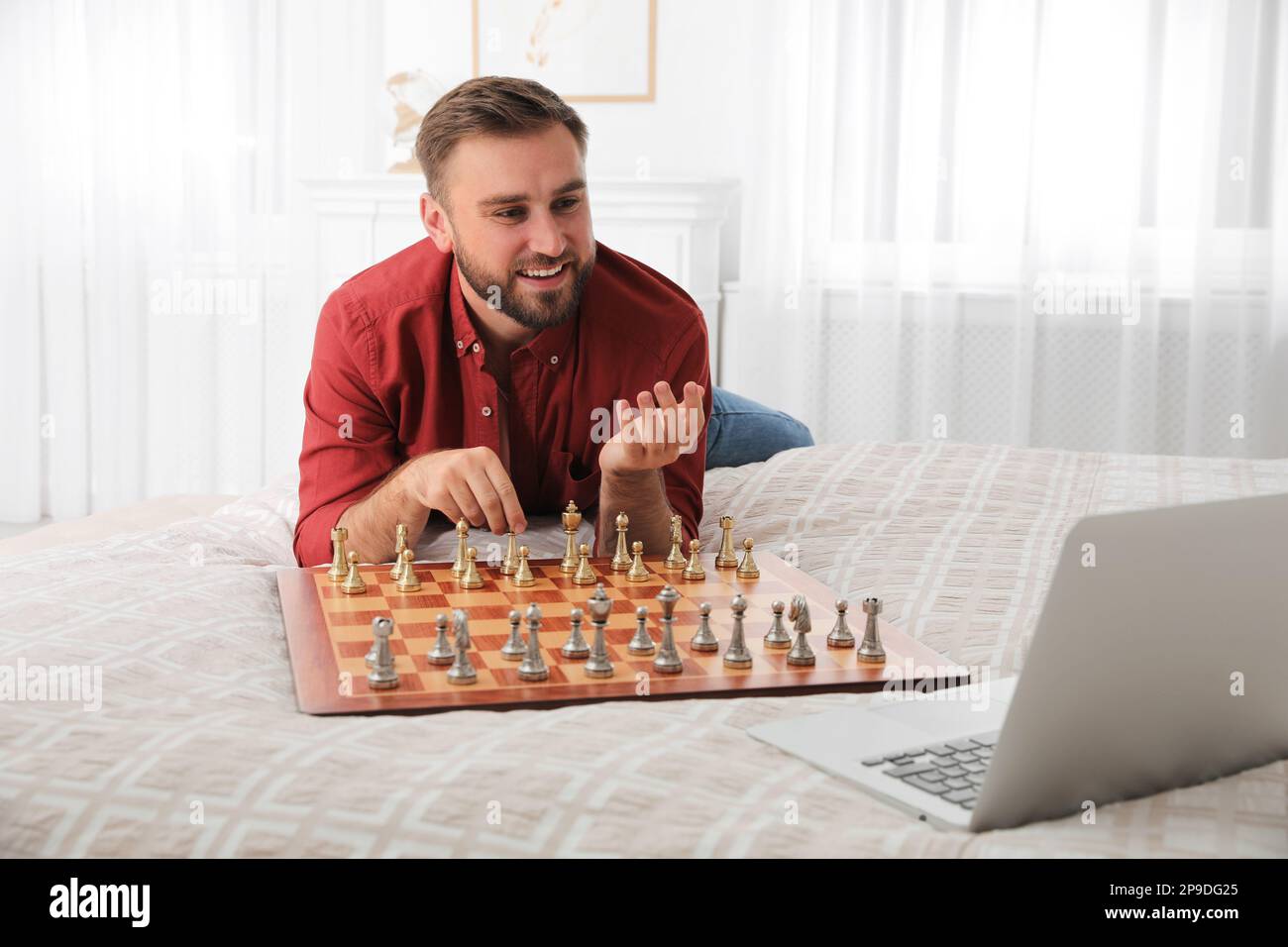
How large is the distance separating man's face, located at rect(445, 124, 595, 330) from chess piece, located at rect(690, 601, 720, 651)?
90 cm

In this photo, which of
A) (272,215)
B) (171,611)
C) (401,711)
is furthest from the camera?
(272,215)

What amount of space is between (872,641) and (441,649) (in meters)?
0.49

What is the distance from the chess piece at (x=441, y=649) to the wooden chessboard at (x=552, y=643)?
0.01m

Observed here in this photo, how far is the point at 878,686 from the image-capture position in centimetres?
152

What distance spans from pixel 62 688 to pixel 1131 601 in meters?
1.03

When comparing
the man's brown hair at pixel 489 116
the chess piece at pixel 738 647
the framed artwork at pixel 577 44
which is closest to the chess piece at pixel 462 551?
the chess piece at pixel 738 647

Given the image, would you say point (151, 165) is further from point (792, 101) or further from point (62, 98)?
point (792, 101)

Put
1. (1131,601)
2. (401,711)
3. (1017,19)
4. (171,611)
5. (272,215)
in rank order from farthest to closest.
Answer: (272,215) < (1017,19) < (171,611) < (401,711) < (1131,601)

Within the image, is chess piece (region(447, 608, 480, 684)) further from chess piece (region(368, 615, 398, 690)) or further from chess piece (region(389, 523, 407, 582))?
chess piece (region(389, 523, 407, 582))

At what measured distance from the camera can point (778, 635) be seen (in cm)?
163

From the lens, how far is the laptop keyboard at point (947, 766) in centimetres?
117

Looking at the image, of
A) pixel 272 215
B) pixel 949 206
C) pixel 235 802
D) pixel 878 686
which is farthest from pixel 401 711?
pixel 272 215

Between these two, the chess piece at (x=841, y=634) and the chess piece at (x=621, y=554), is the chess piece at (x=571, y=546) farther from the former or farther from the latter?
the chess piece at (x=841, y=634)
